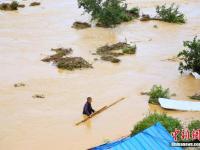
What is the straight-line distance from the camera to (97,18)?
25.5 meters

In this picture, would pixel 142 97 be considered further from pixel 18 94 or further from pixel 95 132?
pixel 18 94

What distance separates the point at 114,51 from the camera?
837 inches

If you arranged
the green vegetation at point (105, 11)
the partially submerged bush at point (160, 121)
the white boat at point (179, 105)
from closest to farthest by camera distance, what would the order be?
the partially submerged bush at point (160, 121), the white boat at point (179, 105), the green vegetation at point (105, 11)

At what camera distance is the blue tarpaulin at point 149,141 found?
9992 millimetres

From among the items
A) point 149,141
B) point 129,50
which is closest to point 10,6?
point 129,50

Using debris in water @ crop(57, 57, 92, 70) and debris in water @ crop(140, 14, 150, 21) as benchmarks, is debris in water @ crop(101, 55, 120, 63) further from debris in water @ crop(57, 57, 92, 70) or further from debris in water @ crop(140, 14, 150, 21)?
debris in water @ crop(140, 14, 150, 21)

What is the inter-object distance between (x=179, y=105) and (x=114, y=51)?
23.2ft

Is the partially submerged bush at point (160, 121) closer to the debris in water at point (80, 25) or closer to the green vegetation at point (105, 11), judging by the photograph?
the green vegetation at point (105, 11)

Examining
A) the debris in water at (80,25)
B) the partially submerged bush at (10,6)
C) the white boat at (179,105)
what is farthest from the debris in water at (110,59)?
the partially submerged bush at (10,6)

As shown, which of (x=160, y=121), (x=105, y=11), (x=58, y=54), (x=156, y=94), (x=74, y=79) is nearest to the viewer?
(x=160, y=121)

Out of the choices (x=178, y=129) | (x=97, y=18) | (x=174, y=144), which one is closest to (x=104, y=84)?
(x=178, y=129)

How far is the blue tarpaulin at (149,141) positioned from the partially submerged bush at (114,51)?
31.1 ft

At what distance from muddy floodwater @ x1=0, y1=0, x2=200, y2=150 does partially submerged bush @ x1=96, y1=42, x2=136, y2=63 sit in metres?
0.38

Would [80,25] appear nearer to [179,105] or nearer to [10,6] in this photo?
[10,6]
